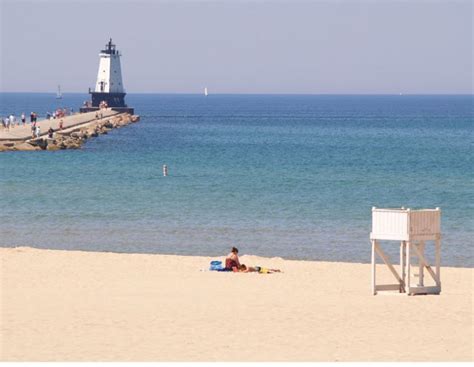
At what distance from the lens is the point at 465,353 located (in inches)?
556

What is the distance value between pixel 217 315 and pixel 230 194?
2868cm

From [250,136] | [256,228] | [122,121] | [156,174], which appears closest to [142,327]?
[256,228]

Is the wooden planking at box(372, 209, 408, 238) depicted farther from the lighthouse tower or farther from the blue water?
the lighthouse tower

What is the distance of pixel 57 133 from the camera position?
8000cm

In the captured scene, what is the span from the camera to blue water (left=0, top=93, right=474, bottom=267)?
30.1m

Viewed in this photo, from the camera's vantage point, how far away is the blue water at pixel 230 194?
30094mm

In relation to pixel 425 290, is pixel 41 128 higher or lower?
lower

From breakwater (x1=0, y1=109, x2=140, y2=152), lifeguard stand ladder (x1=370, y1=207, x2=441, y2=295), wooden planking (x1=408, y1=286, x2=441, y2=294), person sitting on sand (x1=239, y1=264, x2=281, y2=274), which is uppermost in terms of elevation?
lifeguard stand ladder (x1=370, y1=207, x2=441, y2=295)

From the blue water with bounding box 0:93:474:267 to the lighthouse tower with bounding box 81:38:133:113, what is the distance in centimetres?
3625

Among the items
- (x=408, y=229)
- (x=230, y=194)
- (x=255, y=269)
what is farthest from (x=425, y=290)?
(x=230, y=194)

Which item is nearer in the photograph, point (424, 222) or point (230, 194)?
point (424, 222)

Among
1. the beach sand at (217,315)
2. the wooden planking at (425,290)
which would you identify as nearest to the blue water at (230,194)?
the beach sand at (217,315)

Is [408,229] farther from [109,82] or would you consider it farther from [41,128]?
[109,82]

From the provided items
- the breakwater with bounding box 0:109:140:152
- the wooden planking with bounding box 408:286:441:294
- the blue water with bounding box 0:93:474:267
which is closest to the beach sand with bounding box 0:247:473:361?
the wooden planking with bounding box 408:286:441:294
